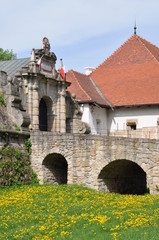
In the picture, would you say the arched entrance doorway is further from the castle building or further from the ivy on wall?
the castle building

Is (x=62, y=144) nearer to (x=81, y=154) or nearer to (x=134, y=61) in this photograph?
(x=81, y=154)

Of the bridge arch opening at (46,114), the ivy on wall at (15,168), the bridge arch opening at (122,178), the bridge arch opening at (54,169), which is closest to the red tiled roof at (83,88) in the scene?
the bridge arch opening at (46,114)

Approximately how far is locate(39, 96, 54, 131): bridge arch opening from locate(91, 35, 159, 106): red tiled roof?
713 centimetres

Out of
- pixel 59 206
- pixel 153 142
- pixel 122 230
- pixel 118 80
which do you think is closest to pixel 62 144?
pixel 153 142

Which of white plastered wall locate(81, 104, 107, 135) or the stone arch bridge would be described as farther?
white plastered wall locate(81, 104, 107, 135)

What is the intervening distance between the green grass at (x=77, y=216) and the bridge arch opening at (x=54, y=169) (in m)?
3.96

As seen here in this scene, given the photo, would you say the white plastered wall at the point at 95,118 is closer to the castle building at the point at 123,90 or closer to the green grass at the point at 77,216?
the castle building at the point at 123,90

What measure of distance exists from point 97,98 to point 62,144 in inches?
442

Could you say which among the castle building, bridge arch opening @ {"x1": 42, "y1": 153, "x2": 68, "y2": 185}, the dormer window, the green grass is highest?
the castle building

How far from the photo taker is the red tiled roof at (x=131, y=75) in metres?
29.7

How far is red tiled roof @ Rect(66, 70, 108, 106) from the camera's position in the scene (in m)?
29.4

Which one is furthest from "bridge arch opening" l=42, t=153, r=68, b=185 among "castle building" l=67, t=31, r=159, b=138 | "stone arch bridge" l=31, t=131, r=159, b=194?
"castle building" l=67, t=31, r=159, b=138

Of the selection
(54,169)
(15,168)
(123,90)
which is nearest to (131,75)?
(123,90)

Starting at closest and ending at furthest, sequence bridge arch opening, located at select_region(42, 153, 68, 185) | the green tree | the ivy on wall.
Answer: the ivy on wall → bridge arch opening, located at select_region(42, 153, 68, 185) → the green tree
